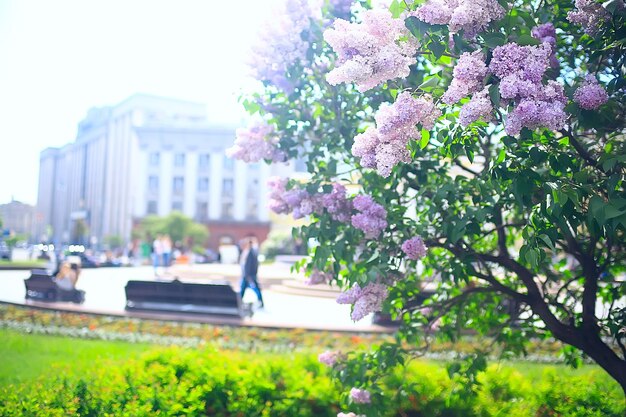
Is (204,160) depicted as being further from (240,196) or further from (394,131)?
(394,131)

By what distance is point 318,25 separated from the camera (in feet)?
12.4

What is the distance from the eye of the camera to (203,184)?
65250 millimetres

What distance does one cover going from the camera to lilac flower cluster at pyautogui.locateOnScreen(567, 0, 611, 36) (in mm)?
2656

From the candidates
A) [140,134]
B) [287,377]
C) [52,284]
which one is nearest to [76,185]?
[140,134]

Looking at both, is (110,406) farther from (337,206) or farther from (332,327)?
(332,327)

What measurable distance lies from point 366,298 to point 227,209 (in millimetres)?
62545

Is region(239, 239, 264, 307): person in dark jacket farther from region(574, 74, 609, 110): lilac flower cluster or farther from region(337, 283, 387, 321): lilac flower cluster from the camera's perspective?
region(574, 74, 609, 110): lilac flower cluster

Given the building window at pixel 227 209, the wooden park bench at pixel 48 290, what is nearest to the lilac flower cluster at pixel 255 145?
the wooden park bench at pixel 48 290

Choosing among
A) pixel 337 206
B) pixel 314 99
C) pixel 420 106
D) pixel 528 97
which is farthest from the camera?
pixel 314 99

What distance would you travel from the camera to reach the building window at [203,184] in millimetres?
65062

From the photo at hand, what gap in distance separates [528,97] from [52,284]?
11480 mm

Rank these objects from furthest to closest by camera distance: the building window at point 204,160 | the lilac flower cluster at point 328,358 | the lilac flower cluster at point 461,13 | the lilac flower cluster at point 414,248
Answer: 1. the building window at point 204,160
2. the lilac flower cluster at point 328,358
3. the lilac flower cluster at point 414,248
4. the lilac flower cluster at point 461,13

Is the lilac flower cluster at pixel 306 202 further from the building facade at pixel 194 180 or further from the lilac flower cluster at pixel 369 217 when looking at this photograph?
the building facade at pixel 194 180

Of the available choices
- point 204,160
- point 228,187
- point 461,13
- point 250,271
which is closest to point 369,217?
point 461,13
